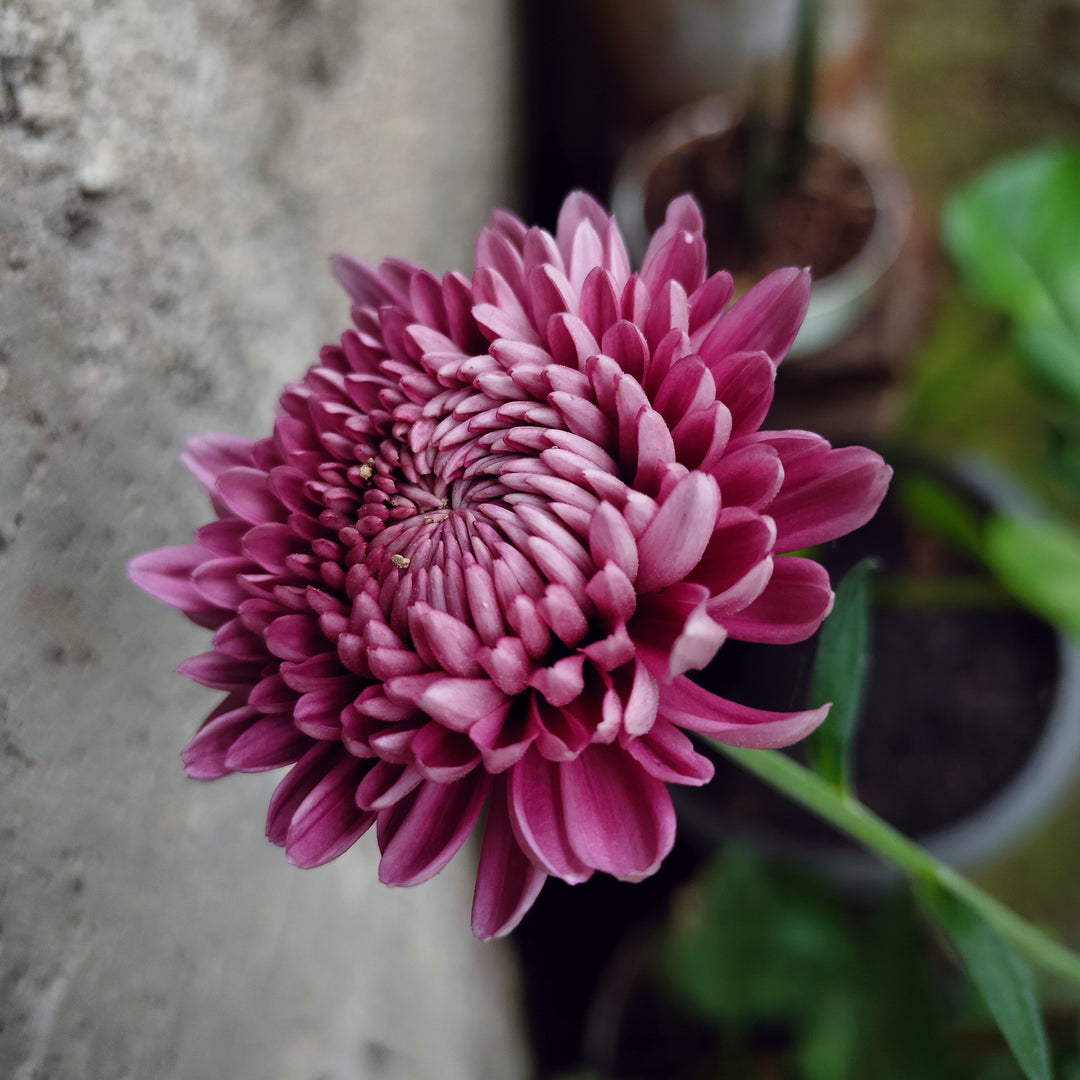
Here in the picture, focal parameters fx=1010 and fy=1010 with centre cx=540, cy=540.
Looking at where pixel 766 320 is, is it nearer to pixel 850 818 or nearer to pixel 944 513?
pixel 850 818

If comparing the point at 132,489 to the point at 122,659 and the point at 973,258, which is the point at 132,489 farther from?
the point at 973,258

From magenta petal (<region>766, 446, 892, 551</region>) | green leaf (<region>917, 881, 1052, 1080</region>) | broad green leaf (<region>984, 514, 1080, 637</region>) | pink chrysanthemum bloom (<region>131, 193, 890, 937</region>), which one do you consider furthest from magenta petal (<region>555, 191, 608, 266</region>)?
broad green leaf (<region>984, 514, 1080, 637</region>)

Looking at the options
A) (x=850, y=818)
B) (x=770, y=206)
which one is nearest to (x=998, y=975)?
(x=850, y=818)

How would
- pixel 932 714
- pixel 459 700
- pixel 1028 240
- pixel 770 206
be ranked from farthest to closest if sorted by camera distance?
pixel 770 206
pixel 932 714
pixel 1028 240
pixel 459 700

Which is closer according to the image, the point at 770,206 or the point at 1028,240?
the point at 1028,240

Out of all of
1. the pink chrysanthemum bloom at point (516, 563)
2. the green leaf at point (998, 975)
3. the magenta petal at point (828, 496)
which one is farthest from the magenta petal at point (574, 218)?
the green leaf at point (998, 975)
